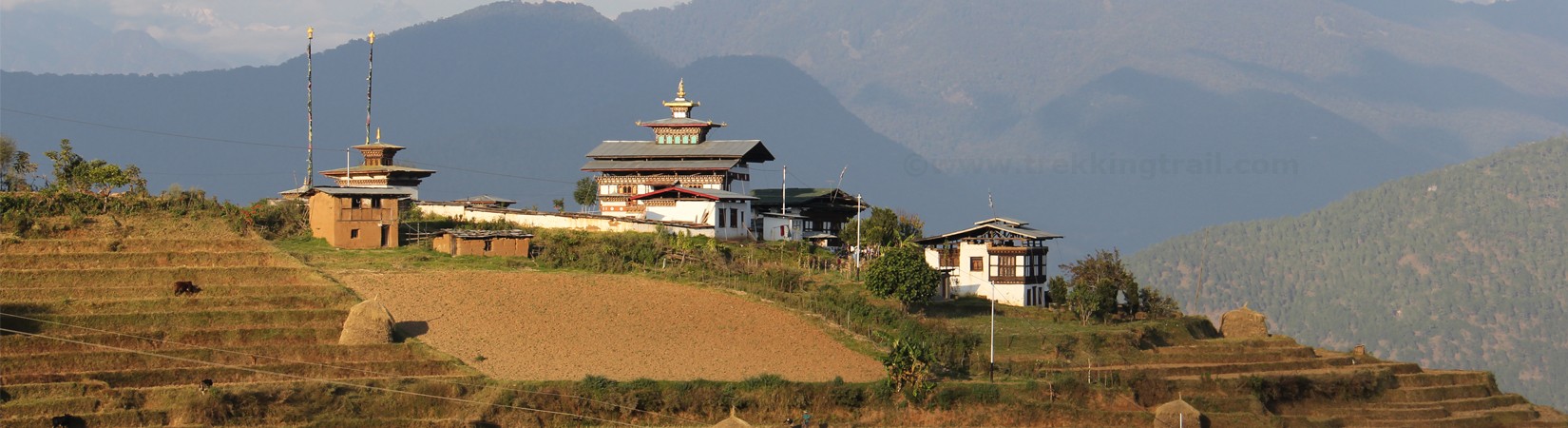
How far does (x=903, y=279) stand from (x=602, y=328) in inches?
485

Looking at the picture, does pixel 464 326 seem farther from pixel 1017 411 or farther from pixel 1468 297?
pixel 1468 297

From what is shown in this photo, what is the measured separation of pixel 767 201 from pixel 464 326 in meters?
32.5

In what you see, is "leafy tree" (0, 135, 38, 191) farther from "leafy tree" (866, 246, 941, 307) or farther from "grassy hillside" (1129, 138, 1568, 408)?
"grassy hillside" (1129, 138, 1568, 408)

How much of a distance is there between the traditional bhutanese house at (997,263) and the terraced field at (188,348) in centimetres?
2709

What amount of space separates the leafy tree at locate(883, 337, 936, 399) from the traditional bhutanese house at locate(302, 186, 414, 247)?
23007 millimetres

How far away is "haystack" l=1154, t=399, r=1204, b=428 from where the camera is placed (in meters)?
62.8

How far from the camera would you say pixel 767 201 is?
9369 cm

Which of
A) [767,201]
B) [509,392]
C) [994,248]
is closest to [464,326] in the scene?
[509,392]

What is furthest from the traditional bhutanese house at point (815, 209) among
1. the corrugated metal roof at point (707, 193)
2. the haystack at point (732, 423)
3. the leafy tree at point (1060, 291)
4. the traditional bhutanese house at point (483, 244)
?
the haystack at point (732, 423)

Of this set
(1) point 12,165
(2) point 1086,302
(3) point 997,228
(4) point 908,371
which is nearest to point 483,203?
(1) point 12,165

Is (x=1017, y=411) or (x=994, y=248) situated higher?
(x=994, y=248)

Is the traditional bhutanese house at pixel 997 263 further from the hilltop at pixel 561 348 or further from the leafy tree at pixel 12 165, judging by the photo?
the leafy tree at pixel 12 165

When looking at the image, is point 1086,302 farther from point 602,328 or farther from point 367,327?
point 367,327

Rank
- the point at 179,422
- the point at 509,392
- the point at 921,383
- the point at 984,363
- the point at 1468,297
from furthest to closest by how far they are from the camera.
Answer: the point at 1468,297, the point at 984,363, the point at 921,383, the point at 509,392, the point at 179,422
